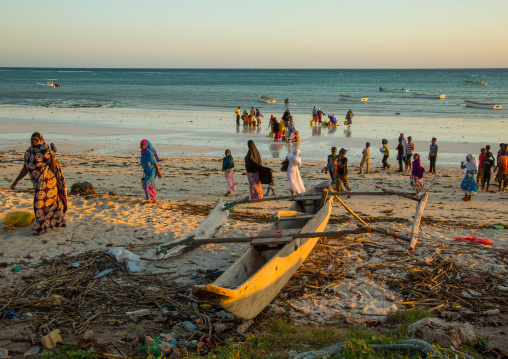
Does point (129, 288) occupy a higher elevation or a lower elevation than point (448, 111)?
lower

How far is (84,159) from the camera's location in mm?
15648

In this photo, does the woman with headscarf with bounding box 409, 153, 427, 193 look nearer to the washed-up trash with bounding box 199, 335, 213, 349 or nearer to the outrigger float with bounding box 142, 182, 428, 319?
the outrigger float with bounding box 142, 182, 428, 319

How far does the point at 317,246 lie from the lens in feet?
25.3

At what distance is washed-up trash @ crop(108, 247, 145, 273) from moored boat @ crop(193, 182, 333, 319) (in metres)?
1.86

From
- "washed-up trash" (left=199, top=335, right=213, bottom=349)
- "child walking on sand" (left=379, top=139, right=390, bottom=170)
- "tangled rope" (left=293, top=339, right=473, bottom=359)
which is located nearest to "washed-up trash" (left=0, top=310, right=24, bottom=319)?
"washed-up trash" (left=199, top=335, right=213, bottom=349)

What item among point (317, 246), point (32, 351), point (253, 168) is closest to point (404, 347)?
A: point (317, 246)

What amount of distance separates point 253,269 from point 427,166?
11.1 m

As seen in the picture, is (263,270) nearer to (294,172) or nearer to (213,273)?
(213,273)

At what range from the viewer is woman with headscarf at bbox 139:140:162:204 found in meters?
9.63

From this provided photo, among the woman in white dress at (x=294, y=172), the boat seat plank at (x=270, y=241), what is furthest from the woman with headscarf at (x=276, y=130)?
the boat seat plank at (x=270, y=241)

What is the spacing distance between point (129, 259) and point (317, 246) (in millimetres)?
3282

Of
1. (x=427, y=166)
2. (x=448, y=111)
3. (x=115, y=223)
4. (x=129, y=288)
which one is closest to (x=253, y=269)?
(x=129, y=288)

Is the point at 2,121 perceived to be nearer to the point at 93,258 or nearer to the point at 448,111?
the point at 93,258

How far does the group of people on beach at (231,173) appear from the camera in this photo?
747 centimetres
